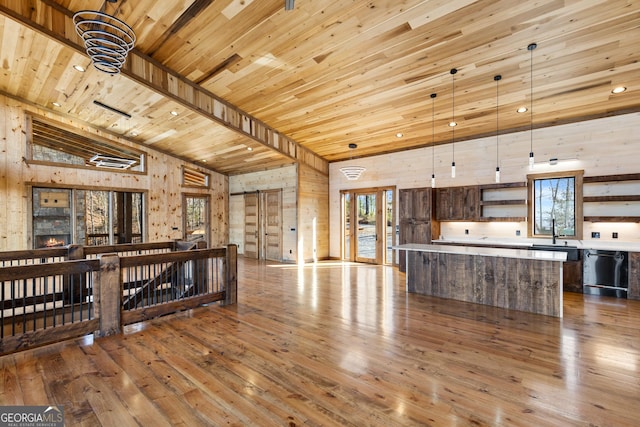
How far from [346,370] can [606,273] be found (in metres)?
5.08

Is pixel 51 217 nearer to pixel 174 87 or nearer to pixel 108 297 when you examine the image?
pixel 174 87

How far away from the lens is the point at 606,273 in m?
4.99

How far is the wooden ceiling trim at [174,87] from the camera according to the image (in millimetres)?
3699

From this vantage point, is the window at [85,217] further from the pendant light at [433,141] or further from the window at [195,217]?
the pendant light at [433,141]

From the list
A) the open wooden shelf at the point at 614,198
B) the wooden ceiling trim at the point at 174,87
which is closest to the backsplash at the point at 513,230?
the open wooden shelf at the point at 614,198

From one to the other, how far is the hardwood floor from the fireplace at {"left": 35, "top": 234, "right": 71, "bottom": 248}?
15.7 feet

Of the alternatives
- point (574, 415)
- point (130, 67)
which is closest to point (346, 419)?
point (574, 415)

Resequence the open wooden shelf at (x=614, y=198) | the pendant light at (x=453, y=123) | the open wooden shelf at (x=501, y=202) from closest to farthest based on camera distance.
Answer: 1. the pendant light at (x=453, y=123)
2. the open wooden shelf at (x=614, y=198)
3. the open wooden shelf at (x=501, y=202)

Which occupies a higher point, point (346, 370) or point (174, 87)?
point (174, 87)

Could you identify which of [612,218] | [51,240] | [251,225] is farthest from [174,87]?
[612,218]

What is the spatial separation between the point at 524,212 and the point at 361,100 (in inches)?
158

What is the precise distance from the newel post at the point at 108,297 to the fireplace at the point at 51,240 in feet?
15.5

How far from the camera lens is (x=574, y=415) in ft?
6.62

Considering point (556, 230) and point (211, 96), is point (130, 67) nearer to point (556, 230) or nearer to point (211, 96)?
point (211, 96)
